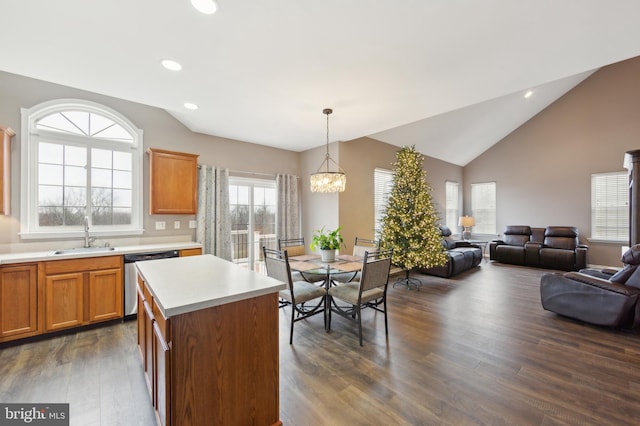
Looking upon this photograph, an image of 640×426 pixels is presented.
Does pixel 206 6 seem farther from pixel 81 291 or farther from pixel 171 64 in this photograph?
A: pixel 81 291

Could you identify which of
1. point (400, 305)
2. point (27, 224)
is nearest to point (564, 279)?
point (400, 305)

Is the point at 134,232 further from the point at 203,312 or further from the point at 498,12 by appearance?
the point at 498,12

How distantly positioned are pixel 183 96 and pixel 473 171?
882 centimetres

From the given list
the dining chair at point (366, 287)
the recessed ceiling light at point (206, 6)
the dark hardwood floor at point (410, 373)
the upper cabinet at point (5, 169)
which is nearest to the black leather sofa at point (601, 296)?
the dark hardwood floor at point (410, 373)

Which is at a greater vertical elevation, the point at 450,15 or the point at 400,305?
the point at 450,15

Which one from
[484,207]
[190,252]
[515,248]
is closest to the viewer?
[190,252]

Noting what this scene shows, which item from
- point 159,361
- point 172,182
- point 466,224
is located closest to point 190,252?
point 172,182

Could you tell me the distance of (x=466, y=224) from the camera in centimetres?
801

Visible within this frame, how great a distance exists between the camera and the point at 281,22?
195cm

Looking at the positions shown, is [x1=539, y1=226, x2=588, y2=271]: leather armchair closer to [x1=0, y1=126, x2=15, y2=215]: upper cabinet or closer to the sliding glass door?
the sliding glass door

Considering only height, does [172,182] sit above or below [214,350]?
above

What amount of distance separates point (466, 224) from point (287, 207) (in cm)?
571

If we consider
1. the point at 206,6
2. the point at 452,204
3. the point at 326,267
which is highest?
the point at 206,6

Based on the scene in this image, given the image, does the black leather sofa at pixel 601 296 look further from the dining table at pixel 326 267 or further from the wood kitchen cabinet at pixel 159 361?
the wood kitchen cabinet at pixel 159 361
